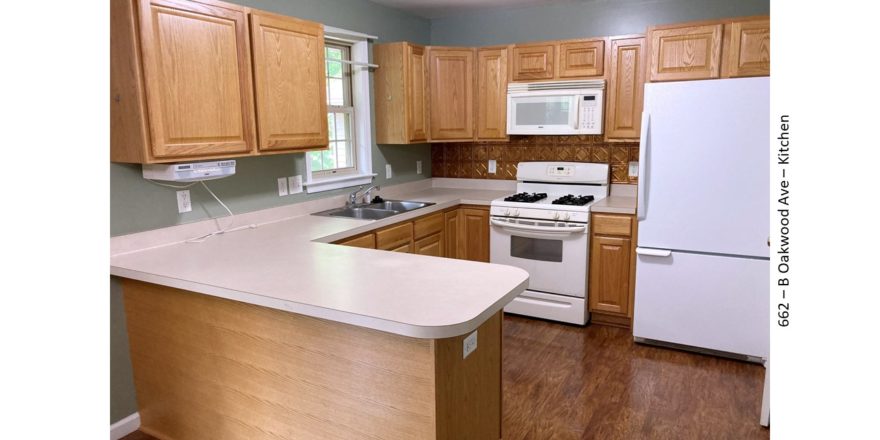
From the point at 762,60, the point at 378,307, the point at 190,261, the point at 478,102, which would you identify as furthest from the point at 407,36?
the point at 378,307

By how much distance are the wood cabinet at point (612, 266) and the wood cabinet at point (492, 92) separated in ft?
3.57

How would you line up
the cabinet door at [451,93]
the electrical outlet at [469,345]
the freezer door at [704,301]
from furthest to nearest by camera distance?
the cabinet door at [451,93], the freezer door at [704,301], the electrical outlet at [469,345]

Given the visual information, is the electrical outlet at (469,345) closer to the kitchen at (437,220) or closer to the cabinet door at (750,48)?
the kitchen at (437,220)

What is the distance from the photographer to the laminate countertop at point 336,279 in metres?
1.58

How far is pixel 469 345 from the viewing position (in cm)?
182

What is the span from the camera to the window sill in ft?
11.5

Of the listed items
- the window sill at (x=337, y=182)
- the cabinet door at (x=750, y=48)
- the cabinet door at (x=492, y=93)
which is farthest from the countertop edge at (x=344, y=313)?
the cabinet door at (x=492, y=93)

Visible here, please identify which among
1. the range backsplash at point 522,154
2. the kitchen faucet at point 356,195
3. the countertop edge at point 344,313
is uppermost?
the range backsplash at point 522,154

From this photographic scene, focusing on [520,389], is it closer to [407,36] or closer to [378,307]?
[378,307]

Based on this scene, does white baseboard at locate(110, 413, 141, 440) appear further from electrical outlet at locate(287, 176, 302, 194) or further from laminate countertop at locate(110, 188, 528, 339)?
electrical outlet at locate(287, 176, 302, 194)

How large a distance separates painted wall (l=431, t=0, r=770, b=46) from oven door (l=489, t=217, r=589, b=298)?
1539 mm

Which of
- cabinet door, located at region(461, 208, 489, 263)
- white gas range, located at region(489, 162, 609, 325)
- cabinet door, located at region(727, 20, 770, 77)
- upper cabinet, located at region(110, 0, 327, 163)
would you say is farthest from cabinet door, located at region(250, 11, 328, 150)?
cabinet door, located at region(727, 20, 770, 77)

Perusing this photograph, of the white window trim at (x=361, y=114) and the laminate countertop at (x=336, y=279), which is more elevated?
the white window trim at (x=361, y=114)

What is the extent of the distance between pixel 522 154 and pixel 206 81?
269cm
